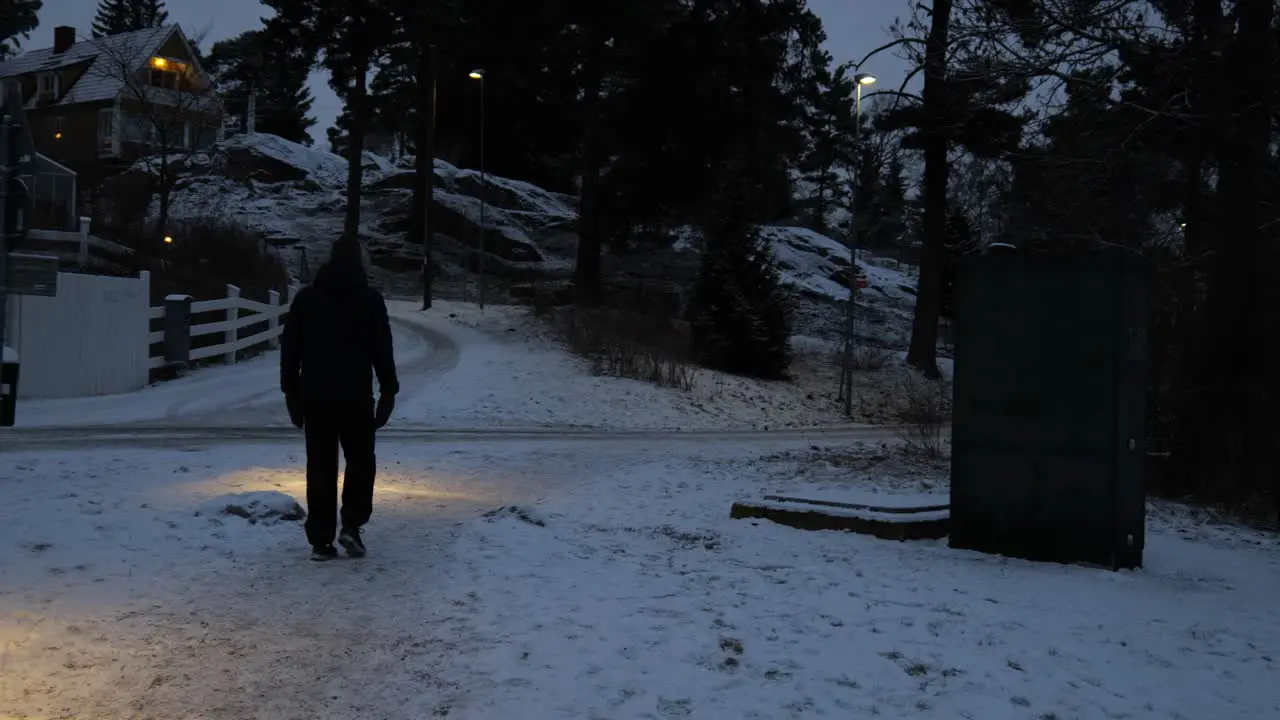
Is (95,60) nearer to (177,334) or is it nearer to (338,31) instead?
(338,31)

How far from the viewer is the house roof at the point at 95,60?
5566 cm

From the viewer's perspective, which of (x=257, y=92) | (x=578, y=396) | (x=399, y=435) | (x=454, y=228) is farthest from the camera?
(x=257, y=92)

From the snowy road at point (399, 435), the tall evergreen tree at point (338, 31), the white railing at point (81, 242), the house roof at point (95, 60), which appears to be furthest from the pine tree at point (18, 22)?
the snowy road at point (399, 435)

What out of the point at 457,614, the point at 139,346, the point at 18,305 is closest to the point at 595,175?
the point at 139,346

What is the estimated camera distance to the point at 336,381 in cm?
641

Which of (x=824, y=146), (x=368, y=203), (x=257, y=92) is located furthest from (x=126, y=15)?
(x=824, y=146)

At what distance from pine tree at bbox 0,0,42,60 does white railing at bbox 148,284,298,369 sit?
40.2 m

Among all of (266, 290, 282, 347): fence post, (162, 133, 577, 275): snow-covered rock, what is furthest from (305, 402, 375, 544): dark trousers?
(162, 133, 577, 275): snow-covered rock

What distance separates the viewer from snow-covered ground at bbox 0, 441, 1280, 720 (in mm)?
4242

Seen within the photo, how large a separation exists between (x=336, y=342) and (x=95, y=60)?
60.9 meters

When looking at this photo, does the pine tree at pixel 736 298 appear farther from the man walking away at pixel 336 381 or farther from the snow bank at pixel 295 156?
the snow bank at pixel 295 156

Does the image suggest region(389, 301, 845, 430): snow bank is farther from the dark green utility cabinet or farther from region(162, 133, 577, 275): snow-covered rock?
region(162, 133, 577, 275): snow-covered rock

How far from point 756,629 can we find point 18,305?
13577mm

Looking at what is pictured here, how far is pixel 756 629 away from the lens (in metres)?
5.23
